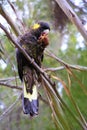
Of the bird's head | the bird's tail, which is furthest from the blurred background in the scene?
the bird's tail

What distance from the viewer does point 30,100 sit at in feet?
4.38

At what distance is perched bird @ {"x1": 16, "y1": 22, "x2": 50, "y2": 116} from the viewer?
1352 millimetres

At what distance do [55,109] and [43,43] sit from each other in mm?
541

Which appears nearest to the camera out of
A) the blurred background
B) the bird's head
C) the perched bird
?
the perched bird

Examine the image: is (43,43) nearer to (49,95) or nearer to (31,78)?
(31,78)

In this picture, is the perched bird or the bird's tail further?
the perched bird

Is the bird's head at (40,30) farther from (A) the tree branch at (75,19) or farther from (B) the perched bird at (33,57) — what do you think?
(A) the tree branch at (75,19)

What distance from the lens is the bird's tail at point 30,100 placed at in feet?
4.10

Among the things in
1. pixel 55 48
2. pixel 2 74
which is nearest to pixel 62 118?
pixel 2 74

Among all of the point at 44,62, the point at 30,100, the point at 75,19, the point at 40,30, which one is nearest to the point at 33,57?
the point at 40,30

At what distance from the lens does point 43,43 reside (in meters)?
1.61

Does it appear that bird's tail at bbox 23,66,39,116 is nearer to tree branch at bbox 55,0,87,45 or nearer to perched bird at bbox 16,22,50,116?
perched bird at bbox 16,22,50,116

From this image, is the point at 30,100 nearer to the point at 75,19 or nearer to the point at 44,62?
the point at 75,19

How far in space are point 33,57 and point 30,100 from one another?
0.31 meters
